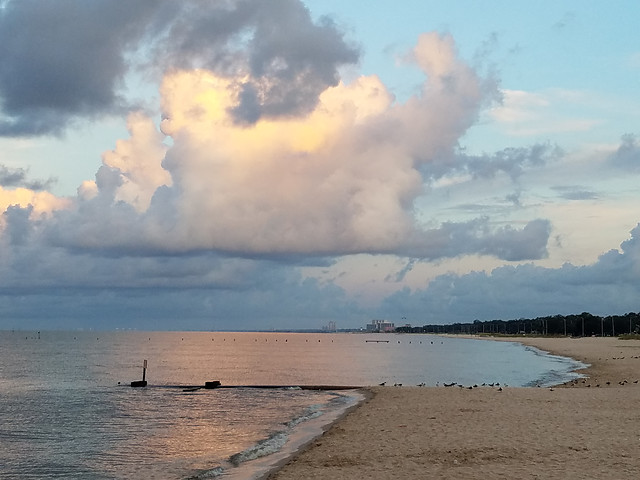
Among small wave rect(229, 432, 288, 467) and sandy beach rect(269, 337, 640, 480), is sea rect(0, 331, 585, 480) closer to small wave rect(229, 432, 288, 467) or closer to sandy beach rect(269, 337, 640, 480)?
small wave rect(229, 432, 288, 467)

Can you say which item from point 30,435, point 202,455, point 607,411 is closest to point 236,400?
point 30,435

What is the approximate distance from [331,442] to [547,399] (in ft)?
53.2

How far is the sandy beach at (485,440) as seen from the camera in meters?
18.8

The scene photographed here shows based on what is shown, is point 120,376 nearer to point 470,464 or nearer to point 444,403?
point 444,403

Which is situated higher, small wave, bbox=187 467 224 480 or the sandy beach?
the sandy beach

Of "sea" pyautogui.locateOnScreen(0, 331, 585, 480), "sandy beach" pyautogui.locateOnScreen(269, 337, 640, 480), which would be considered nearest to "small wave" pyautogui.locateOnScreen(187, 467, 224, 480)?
"sea" pyautogui.locateOnScreen(0, 331, 585, 480)

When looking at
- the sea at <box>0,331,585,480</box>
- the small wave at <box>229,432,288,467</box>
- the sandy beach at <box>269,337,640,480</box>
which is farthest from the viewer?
the small wave at <box>229,432,288,467</box>

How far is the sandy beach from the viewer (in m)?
18.8

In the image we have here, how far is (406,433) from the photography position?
26.8m

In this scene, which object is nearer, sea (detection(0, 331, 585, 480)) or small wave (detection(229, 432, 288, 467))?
sea (detection(0, 331, 585, 480))

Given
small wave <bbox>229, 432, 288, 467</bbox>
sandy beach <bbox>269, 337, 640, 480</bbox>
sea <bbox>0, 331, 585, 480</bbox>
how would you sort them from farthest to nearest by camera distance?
1. small wave <bbox>229, 432, 288, 467</bbox>
2. sea <bbox>0, 331, 585, 480</bbox>
3. sandy beach <bbox>269, 337, 640, 480</bbox>

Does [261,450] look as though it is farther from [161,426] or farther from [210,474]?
[161,426]

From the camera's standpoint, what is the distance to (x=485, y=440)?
23.7 meters

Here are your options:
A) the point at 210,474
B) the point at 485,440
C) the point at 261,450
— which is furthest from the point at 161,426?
the point at 485,440
